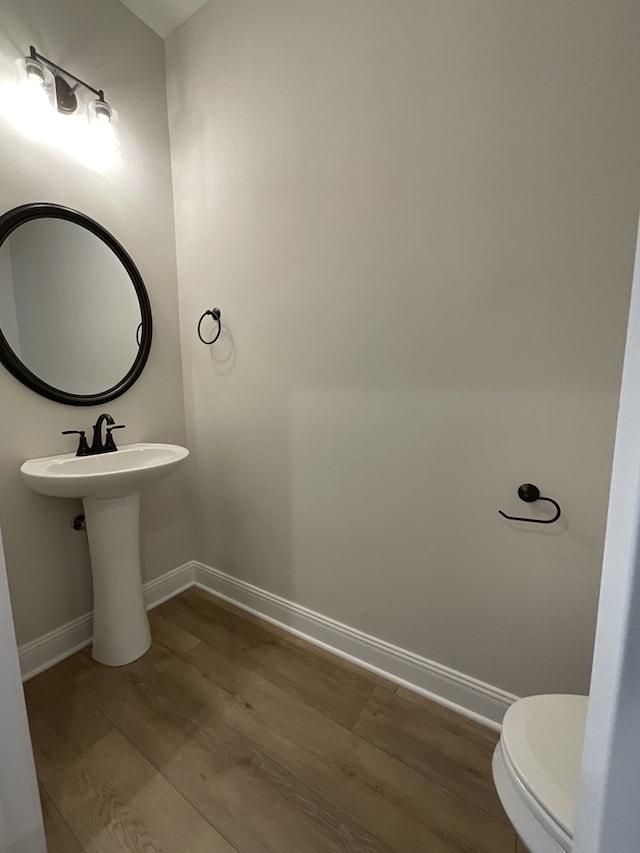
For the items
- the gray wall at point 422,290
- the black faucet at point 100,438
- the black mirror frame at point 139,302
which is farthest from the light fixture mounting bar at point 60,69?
the black faucet at point 100,438

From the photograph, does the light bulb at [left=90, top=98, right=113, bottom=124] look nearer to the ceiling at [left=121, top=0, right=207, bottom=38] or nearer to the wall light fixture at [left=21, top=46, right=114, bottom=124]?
the wall light fixture at [left=21, top=46, right=114, bottom=124]

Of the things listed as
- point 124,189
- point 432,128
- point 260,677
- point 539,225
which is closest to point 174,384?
point 124,189

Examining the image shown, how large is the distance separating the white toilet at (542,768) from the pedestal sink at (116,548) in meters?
1.29

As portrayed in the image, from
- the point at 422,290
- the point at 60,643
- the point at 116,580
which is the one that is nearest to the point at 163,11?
the point at 422,290

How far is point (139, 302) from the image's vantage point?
67.1 inches

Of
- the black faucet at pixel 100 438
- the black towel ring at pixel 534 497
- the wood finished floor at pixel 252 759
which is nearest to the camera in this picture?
A: the wood finished floor at pixel 252 759

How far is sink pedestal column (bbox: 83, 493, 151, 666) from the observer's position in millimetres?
1425

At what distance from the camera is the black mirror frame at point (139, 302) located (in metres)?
1.30

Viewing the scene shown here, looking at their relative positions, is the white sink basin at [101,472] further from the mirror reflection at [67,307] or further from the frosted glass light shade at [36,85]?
the frosted glass light shade at [36,85]

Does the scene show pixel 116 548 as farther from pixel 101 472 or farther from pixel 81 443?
pixel 81 443

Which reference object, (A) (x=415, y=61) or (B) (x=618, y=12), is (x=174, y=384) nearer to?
(A) (x=415, y=61)

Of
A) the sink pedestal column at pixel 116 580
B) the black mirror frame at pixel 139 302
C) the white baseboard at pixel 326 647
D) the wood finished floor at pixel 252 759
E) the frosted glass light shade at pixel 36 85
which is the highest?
the frosted glass light shade at pixel 36 85

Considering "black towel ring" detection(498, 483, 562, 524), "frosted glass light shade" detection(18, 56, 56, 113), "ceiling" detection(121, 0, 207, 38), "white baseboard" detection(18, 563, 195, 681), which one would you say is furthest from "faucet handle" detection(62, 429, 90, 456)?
"ceiling" detection(121, 0, 207, 38)

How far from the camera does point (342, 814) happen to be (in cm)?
99
